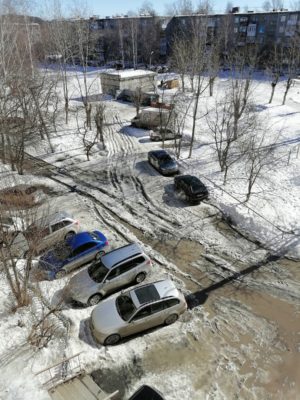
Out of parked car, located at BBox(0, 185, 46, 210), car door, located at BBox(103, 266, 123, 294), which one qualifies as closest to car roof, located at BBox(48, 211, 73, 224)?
parked car, located at BBox(0, 185, 46, 210)

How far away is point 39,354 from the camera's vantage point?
35.1ft

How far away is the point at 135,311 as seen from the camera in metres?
11.9

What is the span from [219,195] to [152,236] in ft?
19.5

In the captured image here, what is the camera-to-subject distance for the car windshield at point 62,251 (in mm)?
15312

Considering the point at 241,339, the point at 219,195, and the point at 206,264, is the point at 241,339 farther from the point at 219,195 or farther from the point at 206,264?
the point at 219,195

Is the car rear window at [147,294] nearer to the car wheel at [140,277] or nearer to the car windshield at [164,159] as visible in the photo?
the car wheel at [140,277]

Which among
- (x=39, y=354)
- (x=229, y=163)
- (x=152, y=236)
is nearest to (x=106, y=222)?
(x=152, y=236)

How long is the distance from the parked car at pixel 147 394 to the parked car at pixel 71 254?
22.2 ft

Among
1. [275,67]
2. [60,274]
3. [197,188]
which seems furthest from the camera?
[275,67]

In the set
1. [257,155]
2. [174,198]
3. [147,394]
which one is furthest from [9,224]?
[257,155]

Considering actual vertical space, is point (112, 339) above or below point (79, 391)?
below

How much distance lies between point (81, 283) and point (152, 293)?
3033 millimetres

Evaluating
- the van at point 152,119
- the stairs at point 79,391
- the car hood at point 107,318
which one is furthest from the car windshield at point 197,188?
the van at point 152,119

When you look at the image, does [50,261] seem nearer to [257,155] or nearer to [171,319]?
[171,319]
